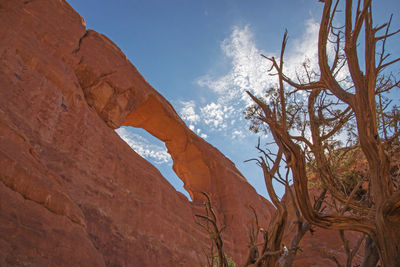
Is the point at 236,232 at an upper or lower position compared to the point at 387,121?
lower

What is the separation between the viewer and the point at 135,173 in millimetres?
18234

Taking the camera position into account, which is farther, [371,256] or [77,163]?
[77,163]

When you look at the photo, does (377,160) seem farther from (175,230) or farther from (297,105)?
(175,230)

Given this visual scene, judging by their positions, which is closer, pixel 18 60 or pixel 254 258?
pixel 254 258

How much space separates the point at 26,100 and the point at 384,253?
1372 centimetres

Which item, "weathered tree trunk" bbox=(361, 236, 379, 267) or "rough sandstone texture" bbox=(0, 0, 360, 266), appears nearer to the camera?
"weathered tree trunk" bbox=(361, 236, 379, 267)

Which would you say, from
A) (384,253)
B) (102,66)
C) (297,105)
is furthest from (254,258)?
(102,66)

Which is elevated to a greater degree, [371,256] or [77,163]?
[371,256]

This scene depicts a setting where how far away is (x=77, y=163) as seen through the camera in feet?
47.3

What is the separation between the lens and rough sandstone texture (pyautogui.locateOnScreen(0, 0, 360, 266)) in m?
9.08

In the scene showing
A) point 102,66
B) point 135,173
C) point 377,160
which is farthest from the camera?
point 102,66

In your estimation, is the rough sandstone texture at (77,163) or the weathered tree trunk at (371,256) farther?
the rough sandstone texture at (77,163)

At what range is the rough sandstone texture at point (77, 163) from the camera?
9078 mm

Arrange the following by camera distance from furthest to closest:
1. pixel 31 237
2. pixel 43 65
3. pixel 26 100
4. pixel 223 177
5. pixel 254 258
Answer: pixel 223 177 < pixel 43 65 < pixel 26 100 < pixel 31 237 < pixel 254 258
